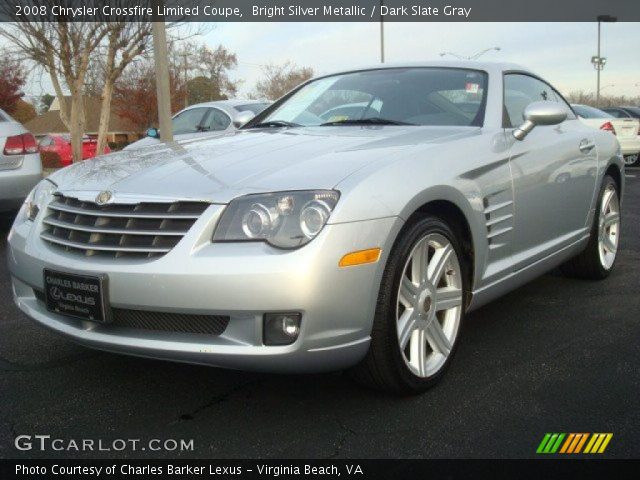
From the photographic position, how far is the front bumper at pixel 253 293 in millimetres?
2277

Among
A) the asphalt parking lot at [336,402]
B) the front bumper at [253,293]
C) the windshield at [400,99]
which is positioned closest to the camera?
the front bumper at [253,293]

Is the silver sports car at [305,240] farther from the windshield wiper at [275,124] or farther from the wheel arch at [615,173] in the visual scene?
the wheel arch at [615,173]

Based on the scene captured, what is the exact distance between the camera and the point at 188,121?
32.8 ft

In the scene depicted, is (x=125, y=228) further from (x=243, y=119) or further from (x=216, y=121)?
(x=216, y=121)

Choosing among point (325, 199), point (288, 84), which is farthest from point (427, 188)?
point (288, 84)

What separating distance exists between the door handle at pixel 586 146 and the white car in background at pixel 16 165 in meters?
4.68

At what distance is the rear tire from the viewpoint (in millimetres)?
4504

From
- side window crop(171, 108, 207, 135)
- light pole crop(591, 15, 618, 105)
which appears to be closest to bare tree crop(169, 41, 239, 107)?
light pole crop(591, 15, 618, 105)

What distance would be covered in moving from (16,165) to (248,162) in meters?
4.19

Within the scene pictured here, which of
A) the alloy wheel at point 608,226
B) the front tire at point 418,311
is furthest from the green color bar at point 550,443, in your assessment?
the alloy wheel at point 608,226

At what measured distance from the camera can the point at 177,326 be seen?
2432mm

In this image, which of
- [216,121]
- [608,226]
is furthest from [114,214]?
[216,121]
